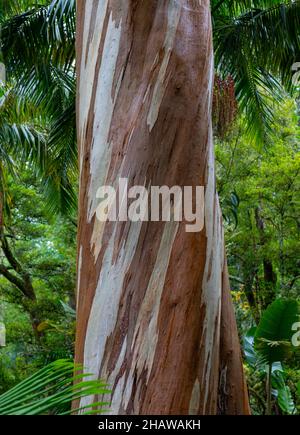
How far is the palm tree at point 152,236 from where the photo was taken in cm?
143

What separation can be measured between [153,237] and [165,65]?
590mm

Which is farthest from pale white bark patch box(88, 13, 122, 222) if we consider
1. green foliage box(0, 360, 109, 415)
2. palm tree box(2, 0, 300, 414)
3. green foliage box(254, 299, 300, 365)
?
green foliage box(254, 299, 300, 365)

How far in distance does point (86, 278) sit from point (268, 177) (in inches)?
278

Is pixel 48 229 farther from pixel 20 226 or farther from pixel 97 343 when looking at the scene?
pixel 97 343

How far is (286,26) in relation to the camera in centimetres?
529

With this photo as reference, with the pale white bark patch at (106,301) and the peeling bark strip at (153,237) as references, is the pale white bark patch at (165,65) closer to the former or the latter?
the peeling bark strip at (153,237)

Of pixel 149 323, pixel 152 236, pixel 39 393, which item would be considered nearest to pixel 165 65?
pixel 152 236

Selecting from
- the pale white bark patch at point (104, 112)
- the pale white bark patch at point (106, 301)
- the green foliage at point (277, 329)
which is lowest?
the green foliage at point (277, 329)

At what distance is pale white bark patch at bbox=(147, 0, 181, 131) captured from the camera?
1.61 m

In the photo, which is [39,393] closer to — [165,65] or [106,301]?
[106,301]

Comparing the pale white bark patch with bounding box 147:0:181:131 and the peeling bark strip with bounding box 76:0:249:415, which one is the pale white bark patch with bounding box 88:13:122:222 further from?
the pale white bark patch with bounding box 147:0:181:131

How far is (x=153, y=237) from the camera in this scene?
1.53 meters

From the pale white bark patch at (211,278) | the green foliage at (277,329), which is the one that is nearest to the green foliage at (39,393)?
the pale white bark patch at (211,278)

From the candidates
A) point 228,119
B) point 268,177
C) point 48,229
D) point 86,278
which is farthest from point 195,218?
point 48,229
